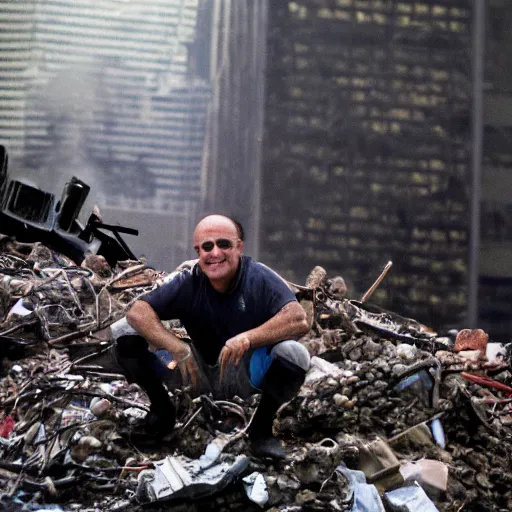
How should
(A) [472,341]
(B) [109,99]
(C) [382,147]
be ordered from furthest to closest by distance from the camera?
(C) [382,147] → (B) [109,99] → (A) [472,341]

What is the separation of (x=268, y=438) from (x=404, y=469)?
0.50 metres

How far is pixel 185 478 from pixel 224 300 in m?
0.54

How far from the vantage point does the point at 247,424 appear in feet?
7.29

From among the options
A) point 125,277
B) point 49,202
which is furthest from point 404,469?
point 49,202

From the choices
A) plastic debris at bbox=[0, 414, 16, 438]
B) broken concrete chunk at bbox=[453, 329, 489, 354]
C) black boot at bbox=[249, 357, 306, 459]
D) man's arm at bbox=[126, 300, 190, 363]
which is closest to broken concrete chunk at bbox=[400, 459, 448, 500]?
black boot at bbox=[249, 357, 306, 459]

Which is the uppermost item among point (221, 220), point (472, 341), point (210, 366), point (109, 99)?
point (109, 99)

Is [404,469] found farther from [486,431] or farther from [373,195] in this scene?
[373,195]

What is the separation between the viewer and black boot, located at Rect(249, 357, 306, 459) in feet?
6.71

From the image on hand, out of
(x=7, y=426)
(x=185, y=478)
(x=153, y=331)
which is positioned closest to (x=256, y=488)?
(x=185, y=478)

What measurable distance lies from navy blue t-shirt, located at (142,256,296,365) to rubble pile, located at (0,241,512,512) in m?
0.31

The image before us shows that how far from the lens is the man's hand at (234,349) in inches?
76.5

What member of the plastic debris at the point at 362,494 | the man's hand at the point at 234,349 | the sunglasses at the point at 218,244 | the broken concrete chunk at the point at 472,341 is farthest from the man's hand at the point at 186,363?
the broken concrete chunk at the point at 472,341

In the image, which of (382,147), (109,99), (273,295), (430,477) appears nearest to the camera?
A: (273,295)

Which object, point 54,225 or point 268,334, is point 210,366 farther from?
point 54,225
